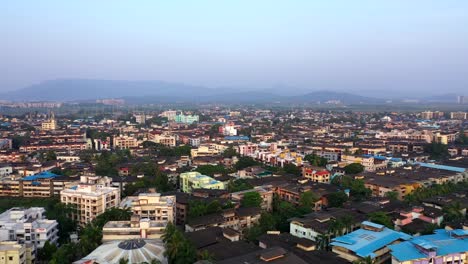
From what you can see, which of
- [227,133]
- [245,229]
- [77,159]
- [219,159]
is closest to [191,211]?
[245,229]

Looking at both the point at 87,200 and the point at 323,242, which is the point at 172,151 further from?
the point at 323,242

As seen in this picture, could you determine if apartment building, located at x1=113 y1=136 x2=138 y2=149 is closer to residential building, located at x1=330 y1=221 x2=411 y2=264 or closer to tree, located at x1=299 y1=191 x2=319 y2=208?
tree, located at x1=299 y1=191 x2=319 y2=208

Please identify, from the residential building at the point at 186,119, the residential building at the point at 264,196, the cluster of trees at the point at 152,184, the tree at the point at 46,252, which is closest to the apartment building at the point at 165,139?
the cluster of trees at the point at 152,184

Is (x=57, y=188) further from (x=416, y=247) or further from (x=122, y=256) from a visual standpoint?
(x=416, y=247)

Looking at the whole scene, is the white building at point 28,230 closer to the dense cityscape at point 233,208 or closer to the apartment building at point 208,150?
the dense cityscape at point 233,208

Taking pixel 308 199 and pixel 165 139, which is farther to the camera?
pixel 165 139

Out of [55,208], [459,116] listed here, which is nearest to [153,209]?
[55,208]

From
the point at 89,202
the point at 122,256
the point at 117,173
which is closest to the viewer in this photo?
the point at 122,256
